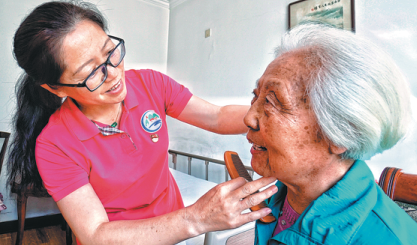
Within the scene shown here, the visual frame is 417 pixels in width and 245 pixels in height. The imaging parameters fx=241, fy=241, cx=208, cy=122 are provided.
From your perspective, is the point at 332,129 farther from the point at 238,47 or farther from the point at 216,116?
the point at 238,47

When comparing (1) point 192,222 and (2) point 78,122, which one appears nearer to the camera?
(1) point 192,222

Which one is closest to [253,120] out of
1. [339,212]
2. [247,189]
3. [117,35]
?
[247,189]

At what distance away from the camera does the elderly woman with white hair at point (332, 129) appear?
62 cm

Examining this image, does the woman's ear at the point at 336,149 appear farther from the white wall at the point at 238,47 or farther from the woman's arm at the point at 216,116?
the white wall at the point at 238,47

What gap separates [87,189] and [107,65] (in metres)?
0.46

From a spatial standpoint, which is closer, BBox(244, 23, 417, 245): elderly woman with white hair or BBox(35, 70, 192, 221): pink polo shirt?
BBox(244, 23, 417, 245): elderly woman with white hair

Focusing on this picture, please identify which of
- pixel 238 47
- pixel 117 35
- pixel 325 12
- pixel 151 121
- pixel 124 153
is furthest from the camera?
pixel 117 35

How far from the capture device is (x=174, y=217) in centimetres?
75

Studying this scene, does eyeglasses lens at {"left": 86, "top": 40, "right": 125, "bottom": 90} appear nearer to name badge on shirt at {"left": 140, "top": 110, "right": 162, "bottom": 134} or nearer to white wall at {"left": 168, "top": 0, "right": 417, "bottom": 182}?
name badge on shirt at {"left": 140, "top": 110, "right": 162, "bottom": 134}

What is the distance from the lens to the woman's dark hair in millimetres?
799

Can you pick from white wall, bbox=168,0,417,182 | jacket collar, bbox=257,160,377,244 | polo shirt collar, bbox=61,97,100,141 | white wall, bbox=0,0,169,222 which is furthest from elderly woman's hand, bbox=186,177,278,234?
white wall, bbox=0,0,169,222

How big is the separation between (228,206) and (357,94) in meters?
0.45

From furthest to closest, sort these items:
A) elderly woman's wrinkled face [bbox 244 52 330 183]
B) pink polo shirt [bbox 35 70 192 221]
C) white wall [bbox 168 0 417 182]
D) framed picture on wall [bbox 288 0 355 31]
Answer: framed picture on wall [bbox 288 0 355 31]
white wall [bbox 168 0 417 182]
pink polo shirt [bbox 35 70 192 221]
elderly woman's wrinkled face [bbox 244 52 330 183]

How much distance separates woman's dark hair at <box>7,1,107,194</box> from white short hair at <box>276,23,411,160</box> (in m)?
0.82
